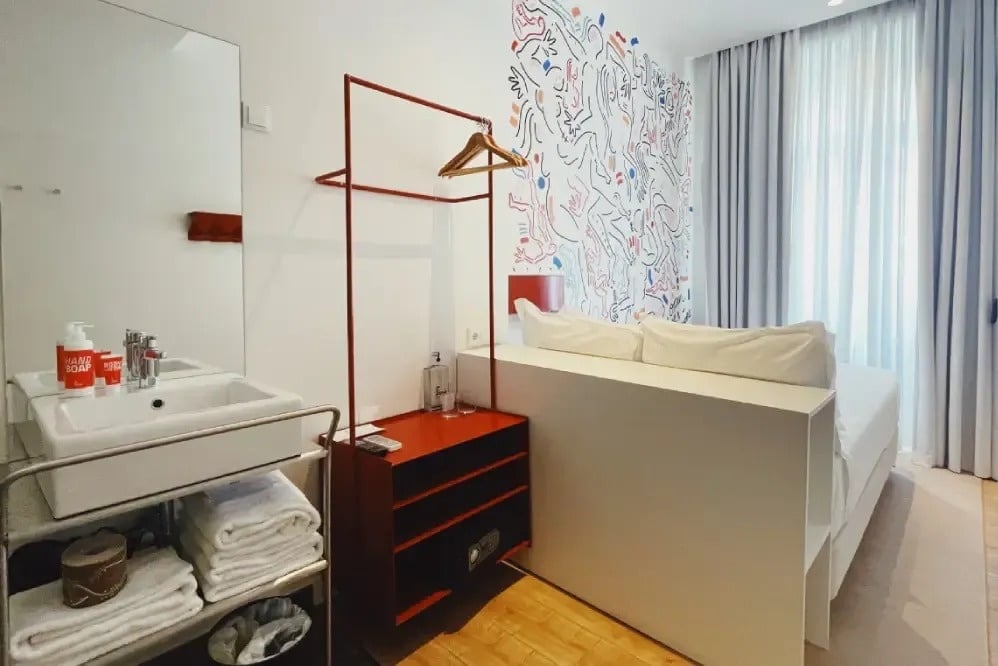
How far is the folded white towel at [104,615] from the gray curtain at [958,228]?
367 centimetres

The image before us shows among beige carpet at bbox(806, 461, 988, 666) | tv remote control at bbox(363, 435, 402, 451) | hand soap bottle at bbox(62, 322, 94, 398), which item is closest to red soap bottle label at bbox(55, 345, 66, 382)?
hand soap bottle at bbox(62, 322, 94, 398)

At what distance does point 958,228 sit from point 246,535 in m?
3.63

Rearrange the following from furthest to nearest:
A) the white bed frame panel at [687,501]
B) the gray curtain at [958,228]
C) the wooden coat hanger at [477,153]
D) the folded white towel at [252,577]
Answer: the gray curtain at [958,228] → the wooden coat hanger at [477,153] → the white bed frame panel at [687,501] → the folded white towel at [252,577]

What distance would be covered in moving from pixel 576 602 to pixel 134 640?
1330 mm

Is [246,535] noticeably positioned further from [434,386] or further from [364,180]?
[364,180]

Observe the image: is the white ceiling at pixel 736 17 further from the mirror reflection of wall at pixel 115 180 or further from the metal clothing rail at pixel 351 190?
the mirror reflection of wall at pixel 115 180

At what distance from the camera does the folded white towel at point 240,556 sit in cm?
110

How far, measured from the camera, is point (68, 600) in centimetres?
96

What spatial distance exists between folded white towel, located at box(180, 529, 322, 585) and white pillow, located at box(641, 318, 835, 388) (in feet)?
4.18

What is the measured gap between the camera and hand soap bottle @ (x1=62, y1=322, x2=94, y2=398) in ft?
3.82

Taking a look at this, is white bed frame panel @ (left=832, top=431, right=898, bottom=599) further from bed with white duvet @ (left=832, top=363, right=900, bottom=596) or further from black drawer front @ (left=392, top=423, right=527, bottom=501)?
black drawer front @ (left=392, top=423, right=527, bottom=501)

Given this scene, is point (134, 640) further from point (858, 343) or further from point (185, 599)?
point (858, 343)

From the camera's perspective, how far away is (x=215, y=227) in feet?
5.07

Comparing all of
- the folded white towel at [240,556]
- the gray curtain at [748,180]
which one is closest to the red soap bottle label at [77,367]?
the folded white towel at [240,556]
